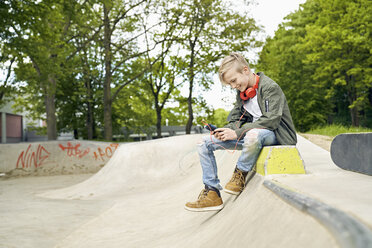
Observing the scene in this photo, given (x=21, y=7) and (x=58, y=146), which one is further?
(x=58, y=146)

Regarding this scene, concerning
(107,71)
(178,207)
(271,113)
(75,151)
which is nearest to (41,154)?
(75,151)

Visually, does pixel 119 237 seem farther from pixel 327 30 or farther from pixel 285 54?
pixel 285 54

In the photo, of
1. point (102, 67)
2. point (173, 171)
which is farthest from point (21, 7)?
point (102, 67)

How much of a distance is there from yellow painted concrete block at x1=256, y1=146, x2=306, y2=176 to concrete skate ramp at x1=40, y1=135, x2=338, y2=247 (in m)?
0.16

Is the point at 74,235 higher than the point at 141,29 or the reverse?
the reverse

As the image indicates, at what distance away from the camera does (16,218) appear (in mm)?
4719

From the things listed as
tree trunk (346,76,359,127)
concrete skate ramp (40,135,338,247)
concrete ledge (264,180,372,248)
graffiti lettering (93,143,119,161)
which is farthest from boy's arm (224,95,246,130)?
tree trunk (346,76,359,127)

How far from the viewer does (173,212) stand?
4.44m

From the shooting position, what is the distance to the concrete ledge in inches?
40.6

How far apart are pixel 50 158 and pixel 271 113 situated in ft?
38.0

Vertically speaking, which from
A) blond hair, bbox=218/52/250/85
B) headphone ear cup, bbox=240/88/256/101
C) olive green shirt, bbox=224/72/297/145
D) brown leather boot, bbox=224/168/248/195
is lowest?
brown leather boot, bbox=224/168/248/195

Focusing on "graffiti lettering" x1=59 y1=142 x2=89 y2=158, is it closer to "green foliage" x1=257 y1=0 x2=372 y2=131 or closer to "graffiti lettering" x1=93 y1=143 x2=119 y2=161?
"graffiti lettering" x1=93 y1=143 x2=119 y2=161

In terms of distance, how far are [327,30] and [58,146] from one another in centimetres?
1738

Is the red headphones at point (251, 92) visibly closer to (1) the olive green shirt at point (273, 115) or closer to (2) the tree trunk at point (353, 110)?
Result: (1) the olive green shirt at point (273, 115)
